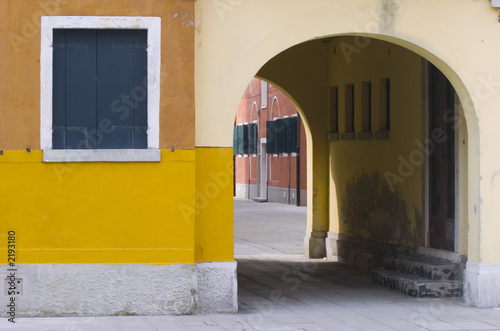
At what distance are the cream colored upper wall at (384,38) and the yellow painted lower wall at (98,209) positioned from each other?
2.41 feet

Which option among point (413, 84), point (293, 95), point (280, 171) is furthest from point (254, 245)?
point (280, 171)

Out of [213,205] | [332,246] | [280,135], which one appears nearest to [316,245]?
[332,246]

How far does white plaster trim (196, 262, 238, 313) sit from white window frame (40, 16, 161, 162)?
4.67 feet

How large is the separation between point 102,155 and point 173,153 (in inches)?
30.8

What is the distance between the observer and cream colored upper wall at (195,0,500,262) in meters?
11.7

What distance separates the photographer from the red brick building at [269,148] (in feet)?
125

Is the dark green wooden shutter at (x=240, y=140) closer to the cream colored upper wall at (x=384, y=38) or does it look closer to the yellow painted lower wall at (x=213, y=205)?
the cream colored upper wall at (x=384, y=38)

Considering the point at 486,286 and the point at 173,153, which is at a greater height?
the point at 173,153

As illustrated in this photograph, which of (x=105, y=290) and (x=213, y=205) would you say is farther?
(x=213, y=205)

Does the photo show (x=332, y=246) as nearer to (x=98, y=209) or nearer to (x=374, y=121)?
(x=374, y=121)

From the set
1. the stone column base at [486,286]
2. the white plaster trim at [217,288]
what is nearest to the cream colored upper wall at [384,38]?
the stone column base at [486,286]

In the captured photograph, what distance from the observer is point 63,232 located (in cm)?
1119

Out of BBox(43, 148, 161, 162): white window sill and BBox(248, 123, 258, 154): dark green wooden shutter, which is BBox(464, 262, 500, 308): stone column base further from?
BBox(248, 123, 258, 154): dark green wooden shutter

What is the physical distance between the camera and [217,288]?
11.6m
